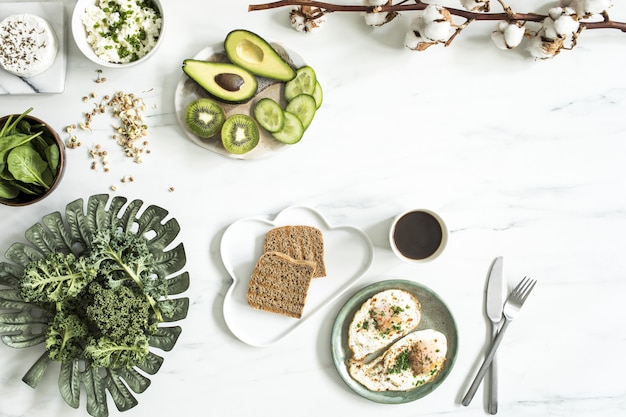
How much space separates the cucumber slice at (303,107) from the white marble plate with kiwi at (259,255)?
26 cm

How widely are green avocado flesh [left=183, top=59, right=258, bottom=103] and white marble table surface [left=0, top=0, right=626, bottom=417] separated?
105mm

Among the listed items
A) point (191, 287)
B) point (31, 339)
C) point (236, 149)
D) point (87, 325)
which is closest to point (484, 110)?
point (236, 149)

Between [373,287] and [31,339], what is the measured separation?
991 mm

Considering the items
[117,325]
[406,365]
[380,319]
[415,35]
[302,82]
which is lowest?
[406,365]

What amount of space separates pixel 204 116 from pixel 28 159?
0.48 metres

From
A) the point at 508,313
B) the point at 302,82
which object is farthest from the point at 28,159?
the point at 508,313

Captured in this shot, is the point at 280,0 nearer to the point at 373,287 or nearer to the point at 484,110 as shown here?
the point at 484,110

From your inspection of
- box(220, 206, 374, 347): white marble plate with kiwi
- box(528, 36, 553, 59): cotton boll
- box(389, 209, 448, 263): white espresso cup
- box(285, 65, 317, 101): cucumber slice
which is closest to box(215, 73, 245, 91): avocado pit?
box(285, 65, 317, 101): cucumber slice

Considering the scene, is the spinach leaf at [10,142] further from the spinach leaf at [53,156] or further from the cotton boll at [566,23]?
the cotton boll at [566,23]

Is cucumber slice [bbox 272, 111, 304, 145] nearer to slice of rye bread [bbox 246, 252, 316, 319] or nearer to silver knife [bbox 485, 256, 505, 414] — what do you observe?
slice of rye bread [bbox 246, 252, 316, 319]

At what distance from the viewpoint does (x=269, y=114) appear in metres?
1.61

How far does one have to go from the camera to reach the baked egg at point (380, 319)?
1698mm

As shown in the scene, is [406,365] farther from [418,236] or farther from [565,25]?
[565,25]

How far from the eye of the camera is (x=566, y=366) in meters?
1.78
